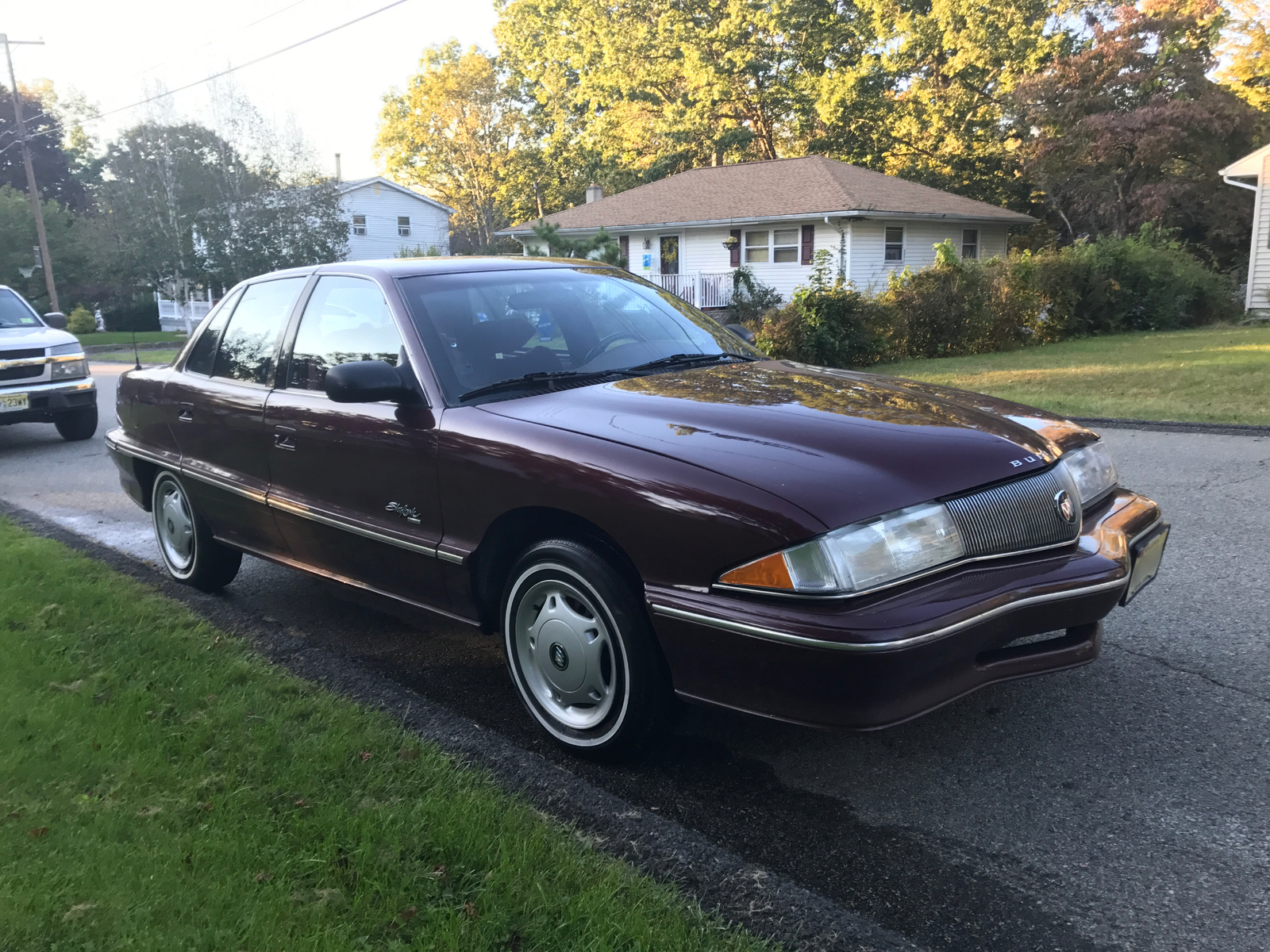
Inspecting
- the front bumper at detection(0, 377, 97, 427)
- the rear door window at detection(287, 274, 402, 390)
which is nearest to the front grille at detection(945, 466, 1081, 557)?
the rear door window at detection(287, 274, 402, 390)

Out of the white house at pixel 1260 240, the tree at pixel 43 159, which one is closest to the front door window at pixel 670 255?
the white house at pixel 1260 240

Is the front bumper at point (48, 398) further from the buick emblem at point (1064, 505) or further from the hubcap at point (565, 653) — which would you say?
the buick emblem at point (1064, 505)

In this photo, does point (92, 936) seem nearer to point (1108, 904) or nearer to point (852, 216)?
point (1108, 904)

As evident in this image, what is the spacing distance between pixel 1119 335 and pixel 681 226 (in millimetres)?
14701

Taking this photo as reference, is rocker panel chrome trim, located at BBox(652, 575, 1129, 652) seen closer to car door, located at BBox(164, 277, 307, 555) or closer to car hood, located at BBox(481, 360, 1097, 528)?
car hood, located at BBox(481, 360, 1097, 528)

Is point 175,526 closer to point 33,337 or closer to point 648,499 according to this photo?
point 648,499

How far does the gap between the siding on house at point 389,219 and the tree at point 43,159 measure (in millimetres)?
15679

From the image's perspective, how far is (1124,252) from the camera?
23.3 metres

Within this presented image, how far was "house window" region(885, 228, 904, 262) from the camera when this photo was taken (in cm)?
3016

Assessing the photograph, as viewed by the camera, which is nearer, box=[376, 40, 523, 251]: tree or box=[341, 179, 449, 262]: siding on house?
box=[341, 179, 449, 262]: siding on house

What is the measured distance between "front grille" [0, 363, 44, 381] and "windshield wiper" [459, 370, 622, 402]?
31.2 feet

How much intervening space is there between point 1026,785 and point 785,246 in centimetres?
2898

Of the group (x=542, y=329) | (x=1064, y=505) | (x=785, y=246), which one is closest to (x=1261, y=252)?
(x=785, y=246)

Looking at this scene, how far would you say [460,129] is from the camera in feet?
189
